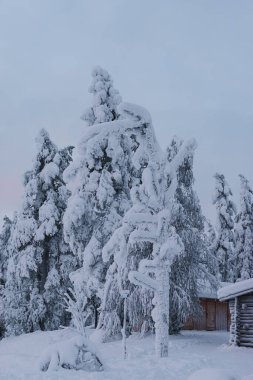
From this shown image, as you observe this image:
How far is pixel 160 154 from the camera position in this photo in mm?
17281

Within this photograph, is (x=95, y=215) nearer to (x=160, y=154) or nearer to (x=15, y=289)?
(x=15, y=289)

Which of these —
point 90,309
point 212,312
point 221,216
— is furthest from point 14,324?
point 221,216

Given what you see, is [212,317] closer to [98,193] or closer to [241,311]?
[241,311]

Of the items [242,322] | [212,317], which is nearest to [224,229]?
[212,317]

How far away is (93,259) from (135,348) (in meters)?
6.61

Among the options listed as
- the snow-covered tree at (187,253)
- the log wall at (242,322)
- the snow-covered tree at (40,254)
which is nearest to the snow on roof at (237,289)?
the log wall at (242,322)

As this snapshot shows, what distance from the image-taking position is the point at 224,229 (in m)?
44.8

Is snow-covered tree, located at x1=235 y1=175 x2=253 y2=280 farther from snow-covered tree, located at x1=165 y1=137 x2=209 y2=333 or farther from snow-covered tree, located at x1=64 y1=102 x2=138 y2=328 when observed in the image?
snow-covered tree, located at x1=64 y1=102 x2=138 y2=328

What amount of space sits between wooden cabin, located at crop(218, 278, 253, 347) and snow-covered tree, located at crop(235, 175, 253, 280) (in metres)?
20.2

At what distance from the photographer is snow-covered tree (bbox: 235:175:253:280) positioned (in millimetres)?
43375

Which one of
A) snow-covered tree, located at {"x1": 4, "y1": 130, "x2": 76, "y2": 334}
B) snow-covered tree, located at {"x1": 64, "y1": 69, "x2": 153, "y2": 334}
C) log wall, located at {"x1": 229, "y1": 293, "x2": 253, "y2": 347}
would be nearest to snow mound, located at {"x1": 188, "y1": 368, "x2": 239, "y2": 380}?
log wall, located at {"x1": 229, "y1": 293, "x2": 253, "y2": 347}

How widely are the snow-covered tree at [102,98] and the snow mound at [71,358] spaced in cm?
1635

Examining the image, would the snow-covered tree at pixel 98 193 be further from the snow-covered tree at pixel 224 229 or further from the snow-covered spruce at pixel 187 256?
the snow-covered tree at pixel 224 229

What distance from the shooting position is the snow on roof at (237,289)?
21984 millimetres
